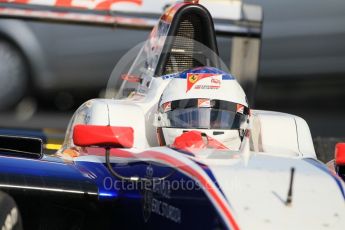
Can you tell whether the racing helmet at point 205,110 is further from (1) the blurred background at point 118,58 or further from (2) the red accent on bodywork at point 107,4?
(1) the blurred background at point 118,58

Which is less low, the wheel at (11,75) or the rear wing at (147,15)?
the rear wing at (147,15)

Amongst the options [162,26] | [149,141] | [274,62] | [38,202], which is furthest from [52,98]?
[38,202]

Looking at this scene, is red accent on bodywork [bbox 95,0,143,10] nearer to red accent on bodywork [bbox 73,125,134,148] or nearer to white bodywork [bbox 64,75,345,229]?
white bodywork [bbox 64,75,345,229]

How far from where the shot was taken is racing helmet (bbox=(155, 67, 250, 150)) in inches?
205

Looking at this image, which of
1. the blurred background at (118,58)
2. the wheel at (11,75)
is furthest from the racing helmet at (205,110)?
the wheel at (11,75)

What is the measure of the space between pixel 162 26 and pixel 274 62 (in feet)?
16.9

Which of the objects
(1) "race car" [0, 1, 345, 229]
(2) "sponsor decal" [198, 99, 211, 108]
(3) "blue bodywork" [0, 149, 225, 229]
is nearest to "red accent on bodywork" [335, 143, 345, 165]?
(1) "race car" [0, 1, 345, 229]

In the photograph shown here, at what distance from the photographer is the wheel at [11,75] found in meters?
10.6

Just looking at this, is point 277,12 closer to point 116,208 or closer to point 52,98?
point 52,98

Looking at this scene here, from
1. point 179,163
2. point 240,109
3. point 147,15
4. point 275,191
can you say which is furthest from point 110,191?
point 147,15

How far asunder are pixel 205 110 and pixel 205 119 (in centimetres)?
8

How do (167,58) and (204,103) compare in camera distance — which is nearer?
(204,103)

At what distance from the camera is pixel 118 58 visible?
10719 mm

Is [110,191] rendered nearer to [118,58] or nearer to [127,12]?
[127,12]
